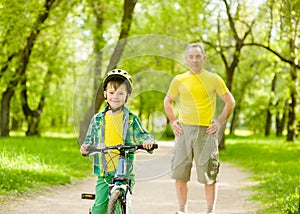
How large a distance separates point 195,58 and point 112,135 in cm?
193

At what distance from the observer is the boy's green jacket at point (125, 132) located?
4.95 meters

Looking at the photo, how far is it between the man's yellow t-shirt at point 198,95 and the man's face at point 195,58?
99mm

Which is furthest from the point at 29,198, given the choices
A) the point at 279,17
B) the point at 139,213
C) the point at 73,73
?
the point at 73,73

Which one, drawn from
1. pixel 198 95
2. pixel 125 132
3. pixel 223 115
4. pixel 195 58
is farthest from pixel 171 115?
pixel 125 132

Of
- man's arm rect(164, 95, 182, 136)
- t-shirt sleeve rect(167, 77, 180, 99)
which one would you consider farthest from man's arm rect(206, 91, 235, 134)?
t-shirt sleeve rect(167, 77, 180, 99)

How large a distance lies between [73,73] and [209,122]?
77.1 ft

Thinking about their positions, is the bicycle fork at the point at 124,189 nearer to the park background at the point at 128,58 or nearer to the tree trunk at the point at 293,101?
the park background at the point at 128,58

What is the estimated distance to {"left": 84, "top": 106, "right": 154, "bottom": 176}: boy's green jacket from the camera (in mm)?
4949

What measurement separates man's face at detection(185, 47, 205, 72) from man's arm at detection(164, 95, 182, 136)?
479 mm

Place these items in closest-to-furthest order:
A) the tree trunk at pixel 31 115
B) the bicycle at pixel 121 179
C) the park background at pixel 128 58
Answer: the bicycle at pixel 121 179 < the park background at pixel 128 58 < the tree trunk at pixel 31 115

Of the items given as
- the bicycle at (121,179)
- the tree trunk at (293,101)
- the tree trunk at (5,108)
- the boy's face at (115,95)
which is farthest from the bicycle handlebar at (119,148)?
the tree trunk at (5,108)

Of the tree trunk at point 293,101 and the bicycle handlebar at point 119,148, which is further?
the tree trunk at point 293,101

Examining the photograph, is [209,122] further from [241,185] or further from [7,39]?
[7,39]

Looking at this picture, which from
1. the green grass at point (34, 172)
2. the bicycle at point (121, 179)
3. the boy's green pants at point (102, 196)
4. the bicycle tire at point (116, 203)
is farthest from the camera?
the green grass at point (34, 172)
